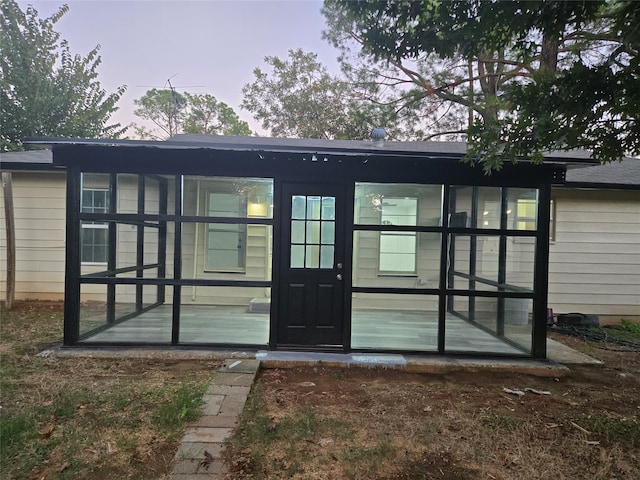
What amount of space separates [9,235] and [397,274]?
646 centimetres

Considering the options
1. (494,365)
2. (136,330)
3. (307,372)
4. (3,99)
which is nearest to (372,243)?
(307,372)

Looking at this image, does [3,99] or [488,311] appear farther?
[3,99]

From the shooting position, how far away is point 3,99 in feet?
38.8

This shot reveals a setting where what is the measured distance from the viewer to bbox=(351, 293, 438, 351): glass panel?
443 centimetres

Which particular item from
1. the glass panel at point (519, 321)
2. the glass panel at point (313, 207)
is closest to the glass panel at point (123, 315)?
the glass panel at point (313, 207)

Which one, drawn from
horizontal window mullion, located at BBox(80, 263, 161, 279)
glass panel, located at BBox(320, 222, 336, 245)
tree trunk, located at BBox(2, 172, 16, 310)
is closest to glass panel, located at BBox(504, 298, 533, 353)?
glass panel, located at BBox(320, 222, 336, 245)

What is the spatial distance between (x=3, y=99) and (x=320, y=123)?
11554 mm

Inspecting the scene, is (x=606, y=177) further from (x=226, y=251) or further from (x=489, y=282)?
(x=226, y=251)

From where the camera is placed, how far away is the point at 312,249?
439cm

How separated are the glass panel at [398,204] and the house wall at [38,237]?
5693mm

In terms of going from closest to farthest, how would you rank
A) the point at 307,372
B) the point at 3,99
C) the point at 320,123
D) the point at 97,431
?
1. the point at 97,431
2. the point at 307,372
3. the point at 3,99
4. the point at 320,123

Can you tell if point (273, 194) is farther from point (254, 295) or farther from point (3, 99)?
point (3, 99)

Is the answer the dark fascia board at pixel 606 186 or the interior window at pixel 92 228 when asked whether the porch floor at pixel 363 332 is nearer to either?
the interior window at pixel 92 228

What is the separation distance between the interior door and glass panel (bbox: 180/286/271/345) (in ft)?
0.88
